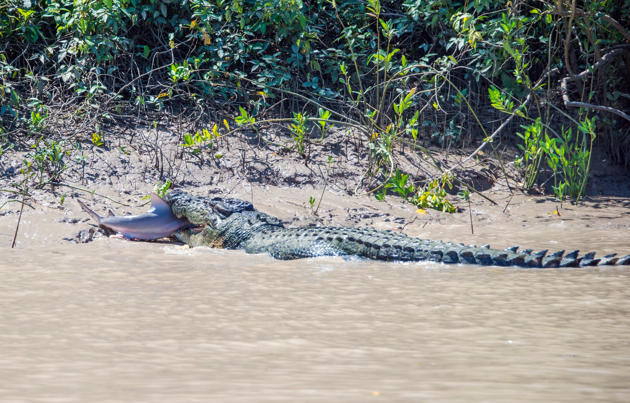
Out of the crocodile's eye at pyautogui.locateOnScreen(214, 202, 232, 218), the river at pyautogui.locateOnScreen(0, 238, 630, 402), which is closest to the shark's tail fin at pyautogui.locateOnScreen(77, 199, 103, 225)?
the crocodile's eye at pyautogui.locateOnScreen(214, 202, 232, 218)

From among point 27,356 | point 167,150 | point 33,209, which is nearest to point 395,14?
point 167,150

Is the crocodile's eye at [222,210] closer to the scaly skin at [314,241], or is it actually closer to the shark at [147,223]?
the scaly skin at [314,241]

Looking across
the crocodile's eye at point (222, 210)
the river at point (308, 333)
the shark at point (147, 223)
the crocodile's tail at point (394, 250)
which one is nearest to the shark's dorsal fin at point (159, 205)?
the shark at point (147, 223)

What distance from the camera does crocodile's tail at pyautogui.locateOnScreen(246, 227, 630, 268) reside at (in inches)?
173

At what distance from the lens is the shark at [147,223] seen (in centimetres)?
541

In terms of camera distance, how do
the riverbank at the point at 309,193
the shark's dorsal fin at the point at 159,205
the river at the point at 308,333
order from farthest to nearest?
the shark's dorsal fin at the point at 159,205 → the riverbank at the point at 309,193 → the river at the point at 308,333

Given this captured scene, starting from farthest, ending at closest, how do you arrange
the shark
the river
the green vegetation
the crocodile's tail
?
the green vegetation, the shark, the crocodile's tail, the river

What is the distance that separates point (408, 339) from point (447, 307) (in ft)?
2.07

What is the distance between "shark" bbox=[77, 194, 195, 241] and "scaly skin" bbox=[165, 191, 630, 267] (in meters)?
0.07

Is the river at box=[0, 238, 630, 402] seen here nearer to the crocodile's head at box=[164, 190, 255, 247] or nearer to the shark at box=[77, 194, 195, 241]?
the shark at box=[77, 194, 195, 241]

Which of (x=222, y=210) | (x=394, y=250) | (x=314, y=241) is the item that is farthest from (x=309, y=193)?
(x=394, y=250)

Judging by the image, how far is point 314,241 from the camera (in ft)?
16.6

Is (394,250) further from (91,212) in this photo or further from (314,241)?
(91,212)

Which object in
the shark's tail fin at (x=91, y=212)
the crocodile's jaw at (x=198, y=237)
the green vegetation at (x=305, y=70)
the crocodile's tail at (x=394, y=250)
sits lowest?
the crocodile's jaw at (x=198, y=237)
